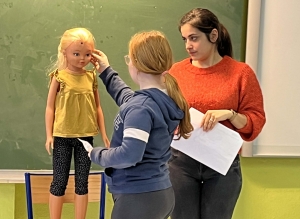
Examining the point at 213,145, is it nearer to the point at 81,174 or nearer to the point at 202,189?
the point at 202,189

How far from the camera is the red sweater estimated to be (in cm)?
151

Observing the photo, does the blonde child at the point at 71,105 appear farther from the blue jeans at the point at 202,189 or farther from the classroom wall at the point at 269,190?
the classroom wall at the point at 269,190

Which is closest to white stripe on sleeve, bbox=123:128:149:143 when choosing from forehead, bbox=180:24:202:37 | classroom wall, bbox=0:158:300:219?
forehead, bbox=180:24:202:37

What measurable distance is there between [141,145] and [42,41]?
1.09 m

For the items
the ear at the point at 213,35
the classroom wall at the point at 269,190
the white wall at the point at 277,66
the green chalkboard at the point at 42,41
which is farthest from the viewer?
the classroom wall at the point at 269,190

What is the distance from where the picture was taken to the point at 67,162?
60.5 inches

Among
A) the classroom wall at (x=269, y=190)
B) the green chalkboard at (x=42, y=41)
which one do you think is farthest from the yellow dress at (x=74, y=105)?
the classroom wall at (x=269, y=190)

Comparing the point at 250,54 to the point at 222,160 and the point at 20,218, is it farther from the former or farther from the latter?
the point at 20,218

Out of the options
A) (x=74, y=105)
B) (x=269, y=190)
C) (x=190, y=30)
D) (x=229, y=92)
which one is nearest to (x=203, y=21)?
(x=190, y=30)

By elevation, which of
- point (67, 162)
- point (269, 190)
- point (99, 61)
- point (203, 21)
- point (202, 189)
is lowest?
point (269, 190)

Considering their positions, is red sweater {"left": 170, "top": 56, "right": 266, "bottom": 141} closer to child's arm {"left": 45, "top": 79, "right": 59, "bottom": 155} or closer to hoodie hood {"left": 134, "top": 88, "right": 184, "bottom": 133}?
hoodie hood {"left": 134, "top": 88, "right": 184, "bottom": 133}

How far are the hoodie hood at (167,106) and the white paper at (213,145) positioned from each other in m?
0.21

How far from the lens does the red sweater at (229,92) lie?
151 cm

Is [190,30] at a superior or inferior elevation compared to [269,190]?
superior
